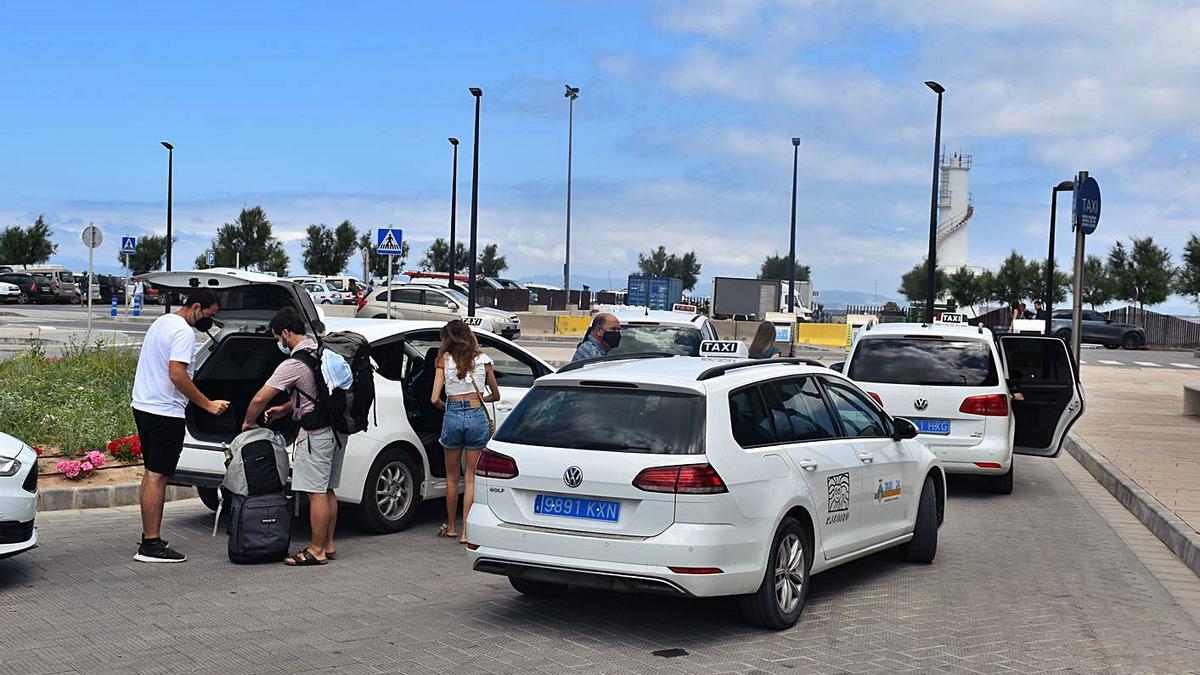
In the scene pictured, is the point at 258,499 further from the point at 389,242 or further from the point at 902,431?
the point at 389,242

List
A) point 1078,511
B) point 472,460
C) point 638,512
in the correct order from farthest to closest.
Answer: point 1078,511, point 472,460, point 638,512

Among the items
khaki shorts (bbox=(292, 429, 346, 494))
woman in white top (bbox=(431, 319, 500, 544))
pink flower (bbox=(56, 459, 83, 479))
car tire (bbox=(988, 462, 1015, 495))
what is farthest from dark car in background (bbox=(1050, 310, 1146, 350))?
khaki shorts (bbox=(292, 429, 346, 494))

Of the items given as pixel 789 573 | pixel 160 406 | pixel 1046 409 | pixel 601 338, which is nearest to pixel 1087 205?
pixel 1046 409

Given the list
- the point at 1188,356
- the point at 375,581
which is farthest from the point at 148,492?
the point at 1188,356

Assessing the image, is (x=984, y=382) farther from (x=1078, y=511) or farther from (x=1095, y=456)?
(x=1095, y=456)

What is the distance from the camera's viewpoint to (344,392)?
29.1 ft

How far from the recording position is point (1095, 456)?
16.0 metres

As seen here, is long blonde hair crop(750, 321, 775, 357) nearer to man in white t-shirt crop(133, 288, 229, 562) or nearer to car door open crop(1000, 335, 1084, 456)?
car door open crop(1000, 335, 1084, 456)

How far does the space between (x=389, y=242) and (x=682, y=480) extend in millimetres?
25621

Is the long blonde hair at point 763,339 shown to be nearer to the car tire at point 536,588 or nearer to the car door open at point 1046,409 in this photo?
the car door open at point 1046,409

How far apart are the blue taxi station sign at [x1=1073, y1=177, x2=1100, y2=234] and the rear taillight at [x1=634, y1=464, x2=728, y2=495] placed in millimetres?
14501

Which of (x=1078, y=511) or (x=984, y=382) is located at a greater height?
(x=984, y=382)

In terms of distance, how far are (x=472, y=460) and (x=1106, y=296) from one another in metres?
75.6

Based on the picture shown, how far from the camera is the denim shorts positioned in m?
9.66
